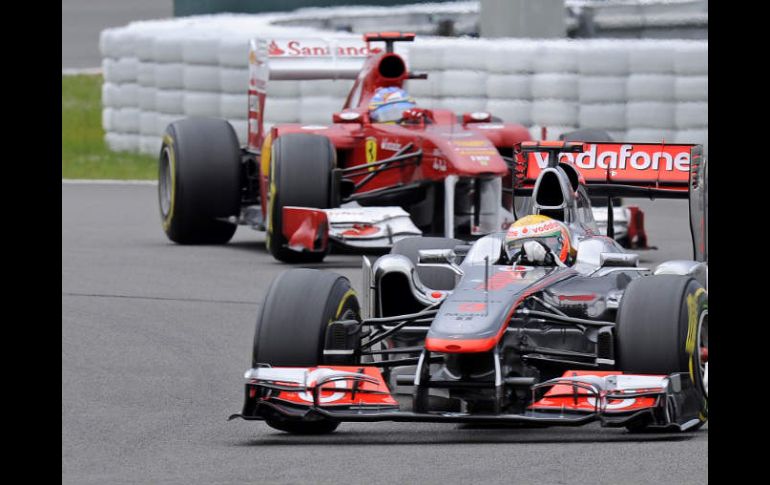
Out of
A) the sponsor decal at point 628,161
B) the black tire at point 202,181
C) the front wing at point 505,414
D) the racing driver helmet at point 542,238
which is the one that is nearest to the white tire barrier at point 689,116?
the black tire at point 202,181

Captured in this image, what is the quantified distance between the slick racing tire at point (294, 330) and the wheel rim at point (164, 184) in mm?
9234

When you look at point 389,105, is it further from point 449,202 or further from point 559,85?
point 559,85

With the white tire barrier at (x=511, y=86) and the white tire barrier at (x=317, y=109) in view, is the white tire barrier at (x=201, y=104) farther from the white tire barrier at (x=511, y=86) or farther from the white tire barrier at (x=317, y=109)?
the white tire barrier at (x=511, y=86)

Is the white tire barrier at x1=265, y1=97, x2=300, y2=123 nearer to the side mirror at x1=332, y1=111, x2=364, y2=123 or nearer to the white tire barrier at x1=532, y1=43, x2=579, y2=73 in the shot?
the white tire barrier at x1=532, y1=43, x2=579, y2=73

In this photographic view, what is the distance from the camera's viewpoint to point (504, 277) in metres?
9.24

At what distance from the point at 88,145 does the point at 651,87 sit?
991 centimetres

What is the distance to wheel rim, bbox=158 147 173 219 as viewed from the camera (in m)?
18.2

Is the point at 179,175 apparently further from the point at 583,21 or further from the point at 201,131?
the point at 583,21

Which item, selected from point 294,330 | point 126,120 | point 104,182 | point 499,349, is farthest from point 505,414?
point 126,120

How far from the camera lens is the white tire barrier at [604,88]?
66.9 feet

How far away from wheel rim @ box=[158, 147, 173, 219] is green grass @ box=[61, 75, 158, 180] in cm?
515

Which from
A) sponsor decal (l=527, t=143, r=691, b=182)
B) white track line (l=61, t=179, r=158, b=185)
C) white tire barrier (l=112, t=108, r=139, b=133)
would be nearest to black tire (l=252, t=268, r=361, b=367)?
sponsor decal (l=527, t=143, r=691, b=182)

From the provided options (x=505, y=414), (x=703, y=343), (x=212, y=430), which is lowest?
(x=212, y=430)

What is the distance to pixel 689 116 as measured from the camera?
66.5 feet
